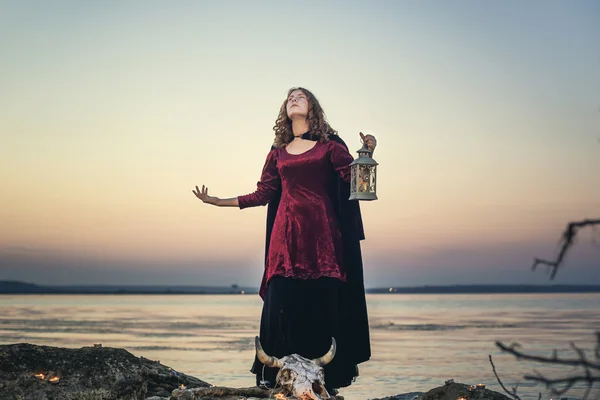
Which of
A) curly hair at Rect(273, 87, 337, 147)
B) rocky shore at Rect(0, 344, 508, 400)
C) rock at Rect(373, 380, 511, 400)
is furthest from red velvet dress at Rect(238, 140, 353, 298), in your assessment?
rock at Rect(373, 380, 511, 400)

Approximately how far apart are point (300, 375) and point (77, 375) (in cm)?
179

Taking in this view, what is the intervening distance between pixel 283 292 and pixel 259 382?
78 cm

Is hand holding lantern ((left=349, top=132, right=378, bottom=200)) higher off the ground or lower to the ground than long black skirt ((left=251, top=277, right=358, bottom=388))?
higher

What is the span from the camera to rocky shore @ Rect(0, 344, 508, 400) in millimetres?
6191

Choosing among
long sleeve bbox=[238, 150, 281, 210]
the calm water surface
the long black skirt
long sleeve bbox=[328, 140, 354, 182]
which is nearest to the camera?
the long black skirt

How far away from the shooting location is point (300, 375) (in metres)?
6.12

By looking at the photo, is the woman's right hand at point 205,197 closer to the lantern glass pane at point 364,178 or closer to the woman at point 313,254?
the woman at point 313,254

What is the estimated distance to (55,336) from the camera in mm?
24297

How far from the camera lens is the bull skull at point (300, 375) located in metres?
6.03

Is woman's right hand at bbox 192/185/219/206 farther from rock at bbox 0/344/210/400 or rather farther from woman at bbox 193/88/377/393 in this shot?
rock at bbox 0/344/210/400

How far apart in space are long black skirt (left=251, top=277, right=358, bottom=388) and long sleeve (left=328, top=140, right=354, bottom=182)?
3.01 ft

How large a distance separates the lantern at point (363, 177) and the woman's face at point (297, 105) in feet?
2.60

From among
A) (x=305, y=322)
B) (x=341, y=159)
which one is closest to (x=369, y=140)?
(x=341, y=159)

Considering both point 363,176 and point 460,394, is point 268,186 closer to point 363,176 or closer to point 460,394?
point 363,176
